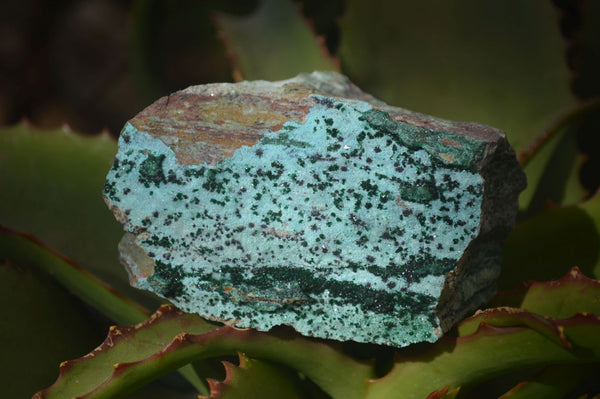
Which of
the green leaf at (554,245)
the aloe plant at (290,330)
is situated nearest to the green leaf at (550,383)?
the aloe plant at (290,330)

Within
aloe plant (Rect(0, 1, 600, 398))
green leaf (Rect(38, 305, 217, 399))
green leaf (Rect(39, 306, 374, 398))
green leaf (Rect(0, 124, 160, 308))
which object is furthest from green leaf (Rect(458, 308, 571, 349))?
green leaf (Rect(0, 124, 160, 308))

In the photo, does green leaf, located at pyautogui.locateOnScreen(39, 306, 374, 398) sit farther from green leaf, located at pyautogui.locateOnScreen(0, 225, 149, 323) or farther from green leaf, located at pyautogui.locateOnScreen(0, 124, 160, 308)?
green leaf, located at pyautogui.locateOnScreen(0, 124, 160, 308)

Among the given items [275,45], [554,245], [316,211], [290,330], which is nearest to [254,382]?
[290,330]

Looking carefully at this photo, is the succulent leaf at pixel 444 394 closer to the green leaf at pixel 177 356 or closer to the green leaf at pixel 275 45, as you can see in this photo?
the green leaf at pixel 177 356

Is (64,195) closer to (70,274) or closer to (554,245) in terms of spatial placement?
(70,274)

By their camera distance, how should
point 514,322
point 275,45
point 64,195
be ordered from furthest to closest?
point 275,45
point 64,195
point 514,322

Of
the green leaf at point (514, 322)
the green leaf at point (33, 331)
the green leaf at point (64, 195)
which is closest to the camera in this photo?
the green leaf at point (514, 322)
